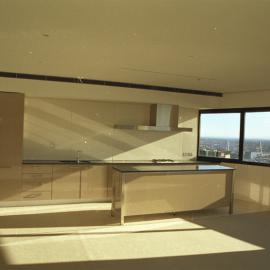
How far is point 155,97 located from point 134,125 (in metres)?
0.78

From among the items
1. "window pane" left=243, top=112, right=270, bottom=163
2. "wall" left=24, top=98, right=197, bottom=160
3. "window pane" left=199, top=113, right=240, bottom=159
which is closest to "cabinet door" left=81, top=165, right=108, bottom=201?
"wall" left=24, top=98, right=197, bottom=160

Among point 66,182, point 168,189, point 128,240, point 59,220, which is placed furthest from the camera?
point 66,182

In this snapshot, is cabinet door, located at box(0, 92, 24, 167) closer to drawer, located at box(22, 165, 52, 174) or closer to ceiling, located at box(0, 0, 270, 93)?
drawer, located at box(22, 165, 52, 174)

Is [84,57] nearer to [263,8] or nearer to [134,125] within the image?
[263,8]

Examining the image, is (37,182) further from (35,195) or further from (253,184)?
(253,184)

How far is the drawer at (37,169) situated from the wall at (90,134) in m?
0.55

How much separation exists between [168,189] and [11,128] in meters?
2.93

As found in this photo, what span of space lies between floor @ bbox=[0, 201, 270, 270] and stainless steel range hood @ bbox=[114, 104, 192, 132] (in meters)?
2.03

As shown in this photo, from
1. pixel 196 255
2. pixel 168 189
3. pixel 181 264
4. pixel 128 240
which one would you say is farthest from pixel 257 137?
pixel 181 264

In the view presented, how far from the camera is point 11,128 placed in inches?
222

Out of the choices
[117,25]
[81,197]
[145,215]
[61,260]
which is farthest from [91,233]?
[117,25]

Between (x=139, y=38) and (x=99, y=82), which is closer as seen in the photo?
(x=139, y=38)

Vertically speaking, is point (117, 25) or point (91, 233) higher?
point (117, 25)

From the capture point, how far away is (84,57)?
4211 millimetres
